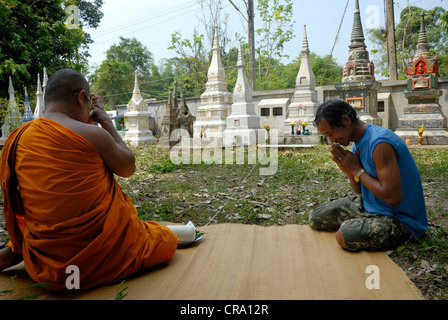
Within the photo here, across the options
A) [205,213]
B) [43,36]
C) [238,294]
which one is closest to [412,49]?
[43,36]

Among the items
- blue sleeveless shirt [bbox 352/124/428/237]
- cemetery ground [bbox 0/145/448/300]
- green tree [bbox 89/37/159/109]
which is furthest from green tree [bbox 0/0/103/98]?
green tree [bbox 89/37/159/109]

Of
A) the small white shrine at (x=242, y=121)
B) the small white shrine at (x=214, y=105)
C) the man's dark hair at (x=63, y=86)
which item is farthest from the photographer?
the small white shrine at (x=214, y=105)

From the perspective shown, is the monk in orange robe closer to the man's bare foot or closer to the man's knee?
the man's bare foot

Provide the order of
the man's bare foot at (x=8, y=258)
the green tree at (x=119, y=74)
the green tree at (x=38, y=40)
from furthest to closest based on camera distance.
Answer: the green tree at (x=119, y=74) < the green tree at (x=38, y=40) < the man's bare foot at (x=8, y=258)

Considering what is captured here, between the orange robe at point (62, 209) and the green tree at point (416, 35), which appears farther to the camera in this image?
the green tree at point (416, 35)

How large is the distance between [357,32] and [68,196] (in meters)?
12.9

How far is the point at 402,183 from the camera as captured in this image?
2670 millimetres

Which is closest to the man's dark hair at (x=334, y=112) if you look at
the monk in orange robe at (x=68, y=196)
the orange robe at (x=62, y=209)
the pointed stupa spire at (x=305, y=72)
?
the monk in orange robe at (x=68, y=196)

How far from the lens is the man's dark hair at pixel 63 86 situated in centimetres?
220

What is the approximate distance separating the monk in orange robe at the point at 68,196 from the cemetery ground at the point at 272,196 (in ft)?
6.05

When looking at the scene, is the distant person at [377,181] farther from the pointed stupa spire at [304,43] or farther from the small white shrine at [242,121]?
the pointed stupa spire at [304,43]

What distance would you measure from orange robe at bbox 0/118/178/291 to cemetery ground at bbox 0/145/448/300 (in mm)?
1858

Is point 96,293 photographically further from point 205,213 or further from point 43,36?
point 43,36

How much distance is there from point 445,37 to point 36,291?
93.7ft
